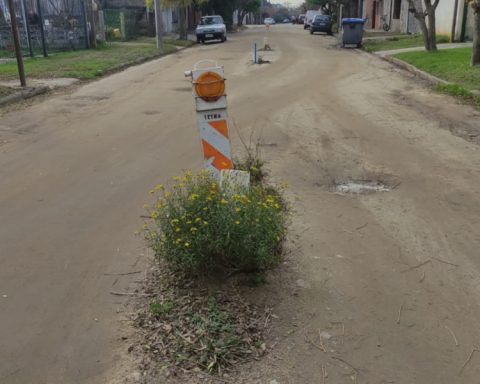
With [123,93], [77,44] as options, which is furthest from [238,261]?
[77,44]

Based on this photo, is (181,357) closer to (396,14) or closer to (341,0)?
(341,0)

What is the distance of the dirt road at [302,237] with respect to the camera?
10.8ft

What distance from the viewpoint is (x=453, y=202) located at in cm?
569

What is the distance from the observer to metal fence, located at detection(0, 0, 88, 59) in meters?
23.0

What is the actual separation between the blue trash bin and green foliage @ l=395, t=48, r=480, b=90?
6.82 metres

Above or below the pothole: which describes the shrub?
above

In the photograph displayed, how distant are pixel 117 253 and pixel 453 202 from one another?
11.3 ft

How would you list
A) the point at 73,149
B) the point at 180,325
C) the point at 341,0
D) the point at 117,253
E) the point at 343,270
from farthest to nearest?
the point at 341,0 → the point at 73,149 → the point at 117,253 → the point at 343,270 → the point at 180,325

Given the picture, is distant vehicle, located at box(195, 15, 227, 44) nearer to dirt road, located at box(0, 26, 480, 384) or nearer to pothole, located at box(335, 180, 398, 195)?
dirt road, located at box(0, 26, 480, 384)

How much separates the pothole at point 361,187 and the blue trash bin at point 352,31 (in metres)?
21.9

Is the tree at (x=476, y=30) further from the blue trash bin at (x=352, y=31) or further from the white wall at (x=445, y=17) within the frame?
the blue trash bin at (x=352, y=31)

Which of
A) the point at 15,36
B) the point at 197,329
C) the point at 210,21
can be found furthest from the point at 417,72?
the point at 210,21

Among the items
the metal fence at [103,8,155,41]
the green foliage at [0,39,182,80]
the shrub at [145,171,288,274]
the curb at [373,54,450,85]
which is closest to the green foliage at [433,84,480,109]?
the curb at [373,54,450,85]

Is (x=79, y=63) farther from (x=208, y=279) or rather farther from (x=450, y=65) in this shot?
(x=208, y=279)
